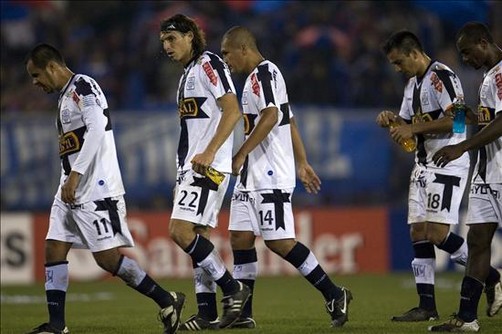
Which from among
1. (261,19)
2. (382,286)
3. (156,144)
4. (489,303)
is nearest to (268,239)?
(489,303)

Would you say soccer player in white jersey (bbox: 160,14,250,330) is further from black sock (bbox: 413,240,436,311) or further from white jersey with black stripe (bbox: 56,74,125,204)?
black sock (bbox: 413,240,436,311)

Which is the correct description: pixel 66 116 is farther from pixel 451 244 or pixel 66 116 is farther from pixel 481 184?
pixel 451 244

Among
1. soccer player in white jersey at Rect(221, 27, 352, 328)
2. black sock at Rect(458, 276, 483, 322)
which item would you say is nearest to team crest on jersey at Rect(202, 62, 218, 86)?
soccer player in white jersey at Rect(221, 27, 352, 328)

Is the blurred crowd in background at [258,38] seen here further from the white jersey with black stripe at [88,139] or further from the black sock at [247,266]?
the white jersey with black stripe at [88,139]

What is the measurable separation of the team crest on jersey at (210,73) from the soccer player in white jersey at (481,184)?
1.93 meters

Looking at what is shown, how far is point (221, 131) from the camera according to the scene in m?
9.53

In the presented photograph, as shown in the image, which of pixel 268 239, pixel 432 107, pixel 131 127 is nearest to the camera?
pixel 268 239

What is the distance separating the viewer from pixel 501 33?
2072 cm

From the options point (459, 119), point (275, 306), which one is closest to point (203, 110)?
point (459, 119)

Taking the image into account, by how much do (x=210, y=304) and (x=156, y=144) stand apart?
8409mm

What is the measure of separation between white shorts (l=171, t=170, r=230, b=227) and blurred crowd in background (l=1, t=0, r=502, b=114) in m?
9.94

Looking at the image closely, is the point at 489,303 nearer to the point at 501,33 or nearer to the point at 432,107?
the point at 432,107

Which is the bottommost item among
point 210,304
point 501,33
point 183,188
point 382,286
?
point 382,286

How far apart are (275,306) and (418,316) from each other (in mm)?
2928
